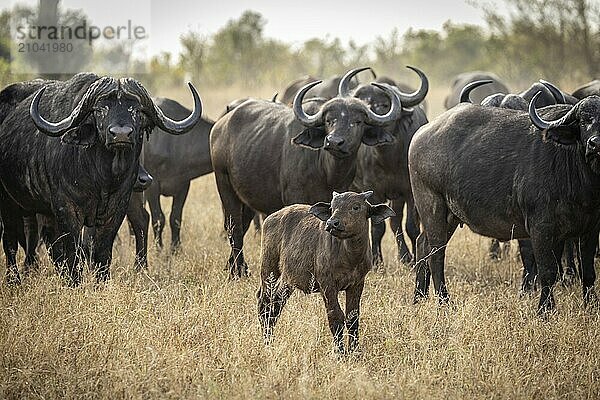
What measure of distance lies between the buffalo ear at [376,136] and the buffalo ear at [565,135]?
6.57 ft

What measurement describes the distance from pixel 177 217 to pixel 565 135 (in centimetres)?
533

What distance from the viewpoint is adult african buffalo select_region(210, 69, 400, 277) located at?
9006 millimetres

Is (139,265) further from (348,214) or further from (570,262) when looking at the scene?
(570,262)

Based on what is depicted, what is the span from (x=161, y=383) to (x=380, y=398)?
1.33 m

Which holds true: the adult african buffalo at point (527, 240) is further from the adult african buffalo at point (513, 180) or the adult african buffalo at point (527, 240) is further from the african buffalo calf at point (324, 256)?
the african buffalo calf at point (324, 256)

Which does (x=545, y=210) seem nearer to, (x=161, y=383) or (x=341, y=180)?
(x=341, y=180)

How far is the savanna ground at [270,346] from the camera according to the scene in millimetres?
5969

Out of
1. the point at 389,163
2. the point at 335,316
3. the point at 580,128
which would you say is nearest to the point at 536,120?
the point at 580,128

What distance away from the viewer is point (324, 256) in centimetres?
650

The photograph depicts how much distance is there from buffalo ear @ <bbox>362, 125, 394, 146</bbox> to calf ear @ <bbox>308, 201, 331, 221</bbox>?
290 cm

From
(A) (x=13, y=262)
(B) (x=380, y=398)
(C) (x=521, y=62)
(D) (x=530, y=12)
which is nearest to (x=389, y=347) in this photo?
(B) (x=380, y=398)

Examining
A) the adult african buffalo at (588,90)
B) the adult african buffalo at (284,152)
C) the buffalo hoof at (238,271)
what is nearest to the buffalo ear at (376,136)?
the adult african buffalo at (284,152)

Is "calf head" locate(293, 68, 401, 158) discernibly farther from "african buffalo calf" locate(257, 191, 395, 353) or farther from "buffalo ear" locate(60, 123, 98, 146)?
"buffalo ear" locate(60, 123, 98, 146)

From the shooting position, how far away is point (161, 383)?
6.01m
